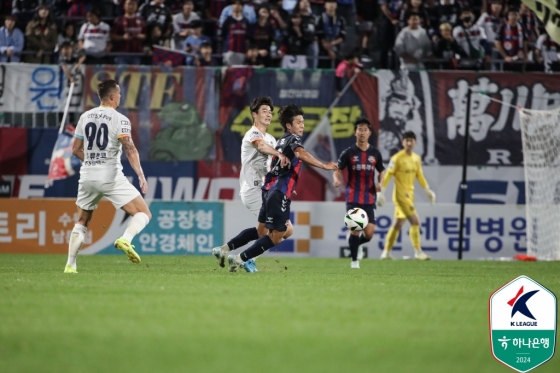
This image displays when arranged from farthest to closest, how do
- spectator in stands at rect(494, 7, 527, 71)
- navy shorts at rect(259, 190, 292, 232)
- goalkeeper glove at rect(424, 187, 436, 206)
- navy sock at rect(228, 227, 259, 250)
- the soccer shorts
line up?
spectator in stands at rect(494, 7, 527, 71) < goalkeeper glove at rect(424, 187, 436, 206) < the soccer shorts < navy sock at rect(228, 227, 259, 250) < navy shorts at rect(259, 190, 292, 232)

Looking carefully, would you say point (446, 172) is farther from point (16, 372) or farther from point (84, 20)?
point (16, 372)

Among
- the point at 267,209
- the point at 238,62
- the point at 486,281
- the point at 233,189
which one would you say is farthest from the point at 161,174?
the point at 486,281

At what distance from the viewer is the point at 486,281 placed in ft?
37.0

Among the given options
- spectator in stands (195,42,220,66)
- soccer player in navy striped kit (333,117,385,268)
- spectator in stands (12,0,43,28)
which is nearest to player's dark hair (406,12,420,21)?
spectator in stands (195,42,220,66)

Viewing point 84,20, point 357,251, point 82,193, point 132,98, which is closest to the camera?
point 82,193

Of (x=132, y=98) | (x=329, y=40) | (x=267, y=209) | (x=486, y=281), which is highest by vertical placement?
(x=329, y=40)

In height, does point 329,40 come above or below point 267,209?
above

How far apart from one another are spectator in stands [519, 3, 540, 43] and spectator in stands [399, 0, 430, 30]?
6.99 ft

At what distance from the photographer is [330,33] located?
20.8m

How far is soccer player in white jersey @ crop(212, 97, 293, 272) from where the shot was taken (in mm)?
12164

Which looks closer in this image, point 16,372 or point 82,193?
point 16,372

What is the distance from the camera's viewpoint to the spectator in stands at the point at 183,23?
67.1 ft

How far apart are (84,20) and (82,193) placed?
1081cm

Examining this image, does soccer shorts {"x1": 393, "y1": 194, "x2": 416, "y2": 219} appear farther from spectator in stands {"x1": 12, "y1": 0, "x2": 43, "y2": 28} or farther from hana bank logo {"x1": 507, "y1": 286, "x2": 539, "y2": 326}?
hana bank logo {"x1": 507, "y1": 286, "x2": 539, "y2": 326}
